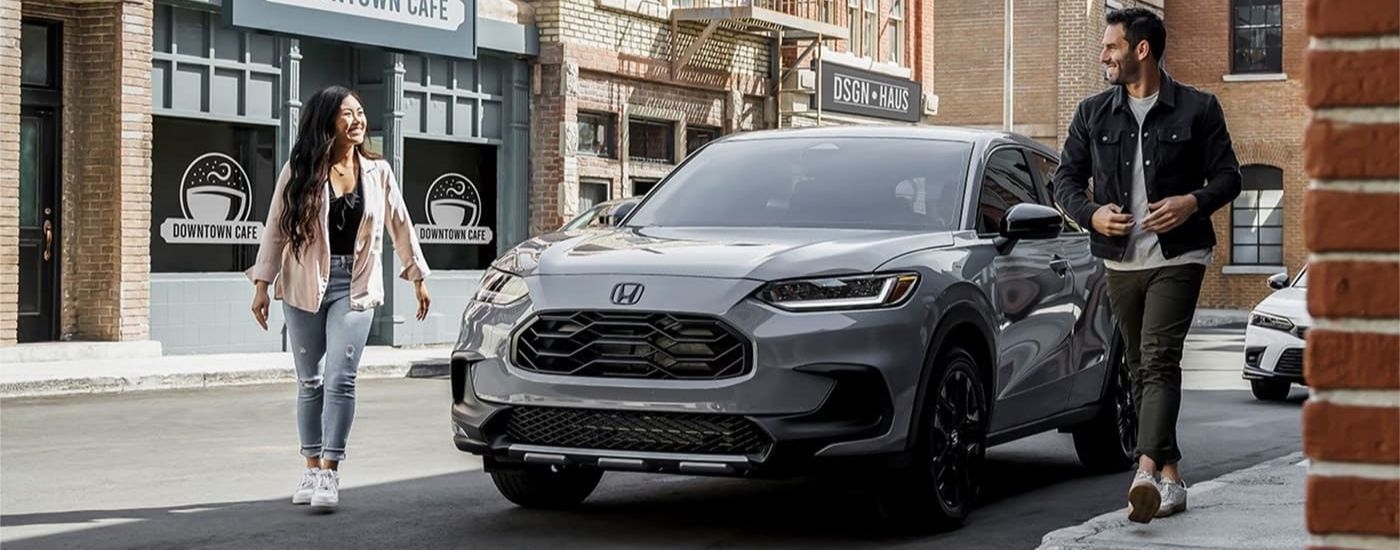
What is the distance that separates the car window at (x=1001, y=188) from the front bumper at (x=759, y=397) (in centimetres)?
132

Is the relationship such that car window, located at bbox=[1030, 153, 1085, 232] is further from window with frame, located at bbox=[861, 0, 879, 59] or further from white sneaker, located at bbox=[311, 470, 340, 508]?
window with frame, located at bbox=[861, 0, 879, 59]

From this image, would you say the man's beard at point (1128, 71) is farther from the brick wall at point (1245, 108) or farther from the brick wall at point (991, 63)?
the brick wall at point (991, 63)

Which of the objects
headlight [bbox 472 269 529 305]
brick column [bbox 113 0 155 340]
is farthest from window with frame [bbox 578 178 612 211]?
headlight [bbox 472 269 529 305]

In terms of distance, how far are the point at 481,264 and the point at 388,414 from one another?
11432mm

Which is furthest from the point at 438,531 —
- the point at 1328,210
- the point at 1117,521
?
the point at 1328,210

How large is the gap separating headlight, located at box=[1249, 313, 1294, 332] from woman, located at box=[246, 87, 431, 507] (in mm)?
A: 9152

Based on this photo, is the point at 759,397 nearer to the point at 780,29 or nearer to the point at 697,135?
the point at 697,135

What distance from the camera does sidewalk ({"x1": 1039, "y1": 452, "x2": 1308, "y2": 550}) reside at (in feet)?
21.5

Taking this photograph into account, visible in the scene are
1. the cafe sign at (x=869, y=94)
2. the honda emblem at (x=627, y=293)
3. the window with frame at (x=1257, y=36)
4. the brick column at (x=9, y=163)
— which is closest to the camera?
the honda emblem at (x=627, y=293)

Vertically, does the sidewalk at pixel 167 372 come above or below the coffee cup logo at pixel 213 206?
below

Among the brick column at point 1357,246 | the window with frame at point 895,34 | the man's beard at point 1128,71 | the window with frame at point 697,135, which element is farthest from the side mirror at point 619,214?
the window with frame at point 895,34

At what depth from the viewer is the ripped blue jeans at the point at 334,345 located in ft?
28.3

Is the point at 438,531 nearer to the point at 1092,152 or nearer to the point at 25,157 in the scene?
the point at 1092,152

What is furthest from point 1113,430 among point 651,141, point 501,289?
point 651,141
